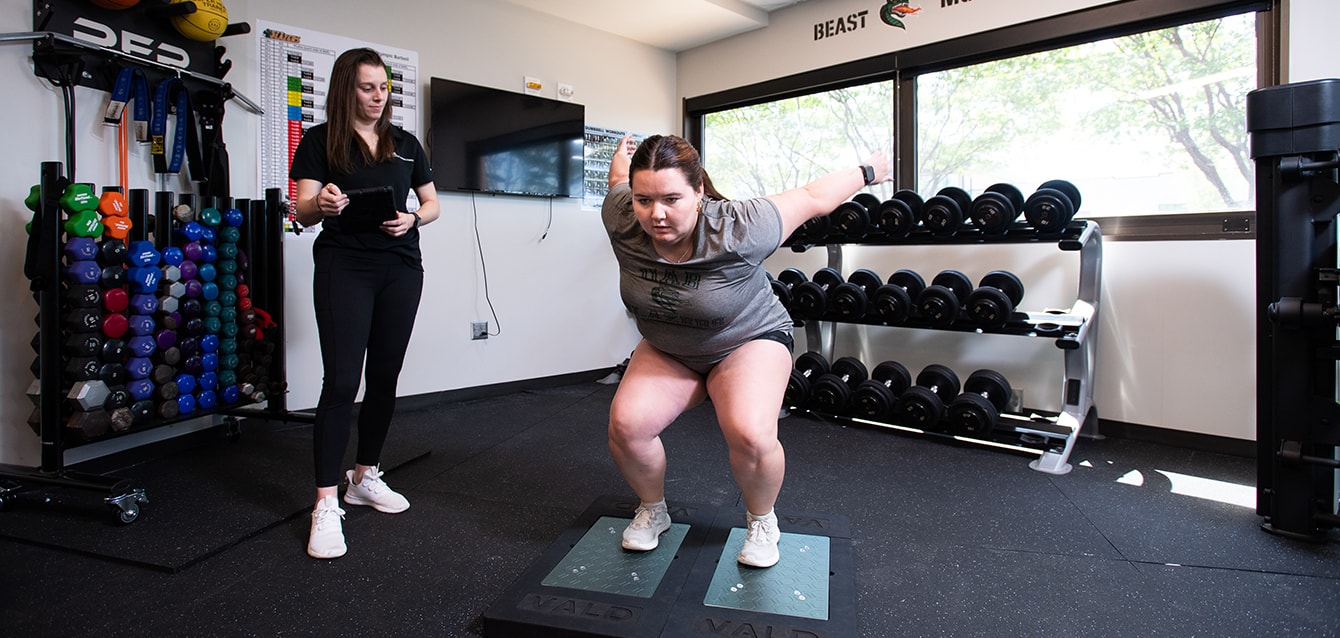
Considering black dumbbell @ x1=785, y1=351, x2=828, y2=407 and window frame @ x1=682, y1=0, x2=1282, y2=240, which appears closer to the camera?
window frame @ x1=682, y1=0, x2=1282, y2=240

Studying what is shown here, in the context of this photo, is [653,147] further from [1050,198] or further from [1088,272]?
[1088,272]

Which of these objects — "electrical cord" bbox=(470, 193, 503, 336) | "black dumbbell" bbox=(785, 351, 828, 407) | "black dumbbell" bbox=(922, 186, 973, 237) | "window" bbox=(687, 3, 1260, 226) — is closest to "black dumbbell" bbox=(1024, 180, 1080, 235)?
"black dumbbell" bbox=(922, 186, 973, 237)

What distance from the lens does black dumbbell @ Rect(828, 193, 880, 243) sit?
3428 millimetres

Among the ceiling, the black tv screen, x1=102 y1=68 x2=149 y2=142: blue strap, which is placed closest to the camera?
x1=102 y1=68 x2=149 y2=142: blue strap

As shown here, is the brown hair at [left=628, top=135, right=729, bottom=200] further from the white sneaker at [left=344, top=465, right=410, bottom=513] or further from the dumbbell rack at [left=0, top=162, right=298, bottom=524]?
the dumbbell rack at [left=0, top=162, right=298, bottom=524]

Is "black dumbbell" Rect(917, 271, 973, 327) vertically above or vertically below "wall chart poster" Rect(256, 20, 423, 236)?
below

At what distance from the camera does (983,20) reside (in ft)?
11.6

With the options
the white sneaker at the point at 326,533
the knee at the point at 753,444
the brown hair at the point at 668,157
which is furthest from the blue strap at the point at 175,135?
the knee at the point at 753,444

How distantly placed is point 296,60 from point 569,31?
1692 millimetres

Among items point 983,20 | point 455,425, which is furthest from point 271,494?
point 983,20

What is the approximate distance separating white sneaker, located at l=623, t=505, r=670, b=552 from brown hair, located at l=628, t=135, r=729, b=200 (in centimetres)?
86

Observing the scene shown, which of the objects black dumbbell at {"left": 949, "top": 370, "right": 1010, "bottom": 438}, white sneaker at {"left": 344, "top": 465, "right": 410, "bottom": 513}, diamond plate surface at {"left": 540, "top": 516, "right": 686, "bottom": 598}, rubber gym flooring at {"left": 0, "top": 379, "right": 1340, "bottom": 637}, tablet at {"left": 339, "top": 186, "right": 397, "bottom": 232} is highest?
tablet at {"left": 339, "top": 186, "right": 397, "bottom": 232}

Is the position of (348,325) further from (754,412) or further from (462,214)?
(462,214)

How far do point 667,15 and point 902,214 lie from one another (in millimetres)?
2024
